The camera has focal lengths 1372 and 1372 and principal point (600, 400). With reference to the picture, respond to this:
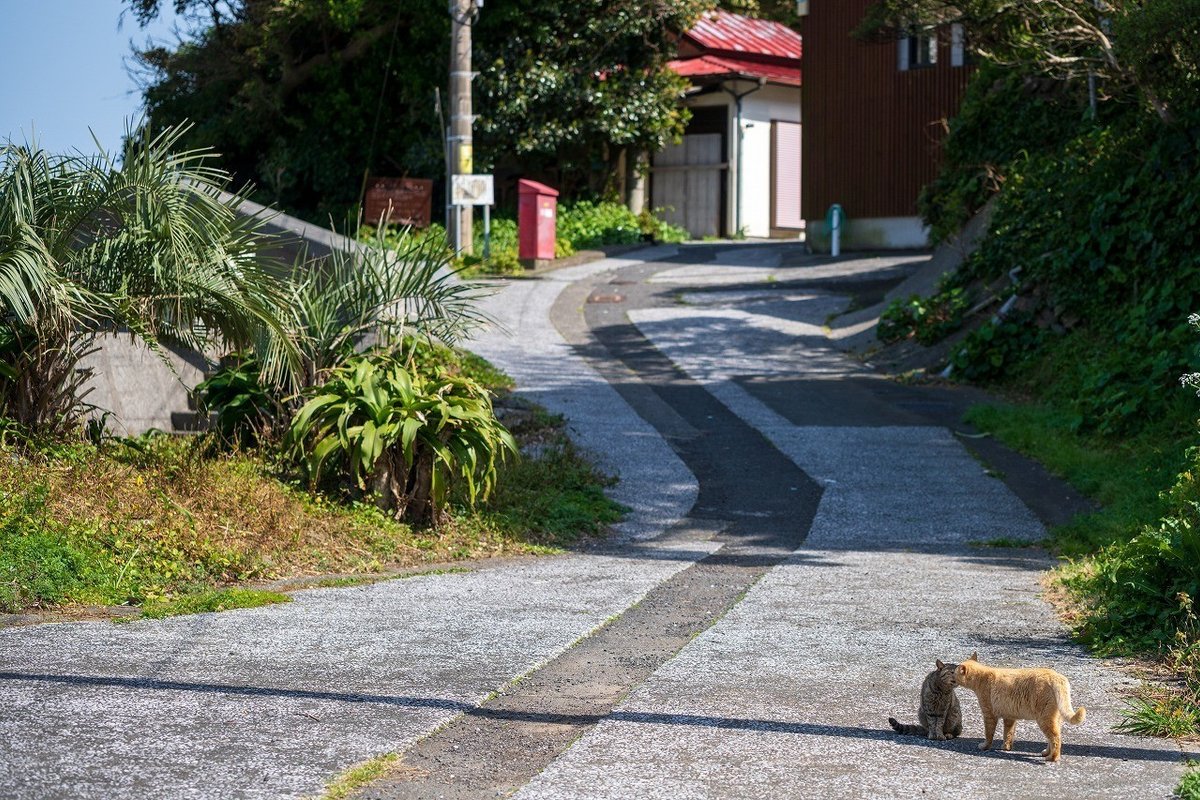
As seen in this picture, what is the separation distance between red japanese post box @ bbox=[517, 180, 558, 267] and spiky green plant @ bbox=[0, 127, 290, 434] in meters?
17.0

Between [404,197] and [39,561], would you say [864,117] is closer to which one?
[404,197]

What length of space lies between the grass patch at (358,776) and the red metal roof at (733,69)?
30.8m

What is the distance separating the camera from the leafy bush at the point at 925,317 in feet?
57.8

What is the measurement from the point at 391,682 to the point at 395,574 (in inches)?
105

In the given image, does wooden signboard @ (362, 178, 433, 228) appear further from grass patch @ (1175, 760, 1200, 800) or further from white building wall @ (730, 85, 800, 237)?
grass patch @ (1175, 760, 1200, 800)

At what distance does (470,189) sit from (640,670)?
1713 cm

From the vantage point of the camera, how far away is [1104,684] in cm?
561

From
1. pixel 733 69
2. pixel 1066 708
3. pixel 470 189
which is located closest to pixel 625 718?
pixel 1066 708

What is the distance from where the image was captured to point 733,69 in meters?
34.2

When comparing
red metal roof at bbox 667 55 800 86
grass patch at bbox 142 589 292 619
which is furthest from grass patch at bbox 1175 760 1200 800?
red metal roof at bbox 667 55 800 86

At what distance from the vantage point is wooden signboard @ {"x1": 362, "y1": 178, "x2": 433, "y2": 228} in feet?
101

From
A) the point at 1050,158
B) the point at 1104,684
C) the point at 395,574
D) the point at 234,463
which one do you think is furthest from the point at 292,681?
the point at 1050,158

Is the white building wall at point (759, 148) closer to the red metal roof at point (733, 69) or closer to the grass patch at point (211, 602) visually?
the red metal roof at point (733, 69)

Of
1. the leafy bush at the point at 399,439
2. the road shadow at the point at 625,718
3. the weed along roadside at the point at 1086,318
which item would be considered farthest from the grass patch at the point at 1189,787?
the leafy bush at the point at 399,439
